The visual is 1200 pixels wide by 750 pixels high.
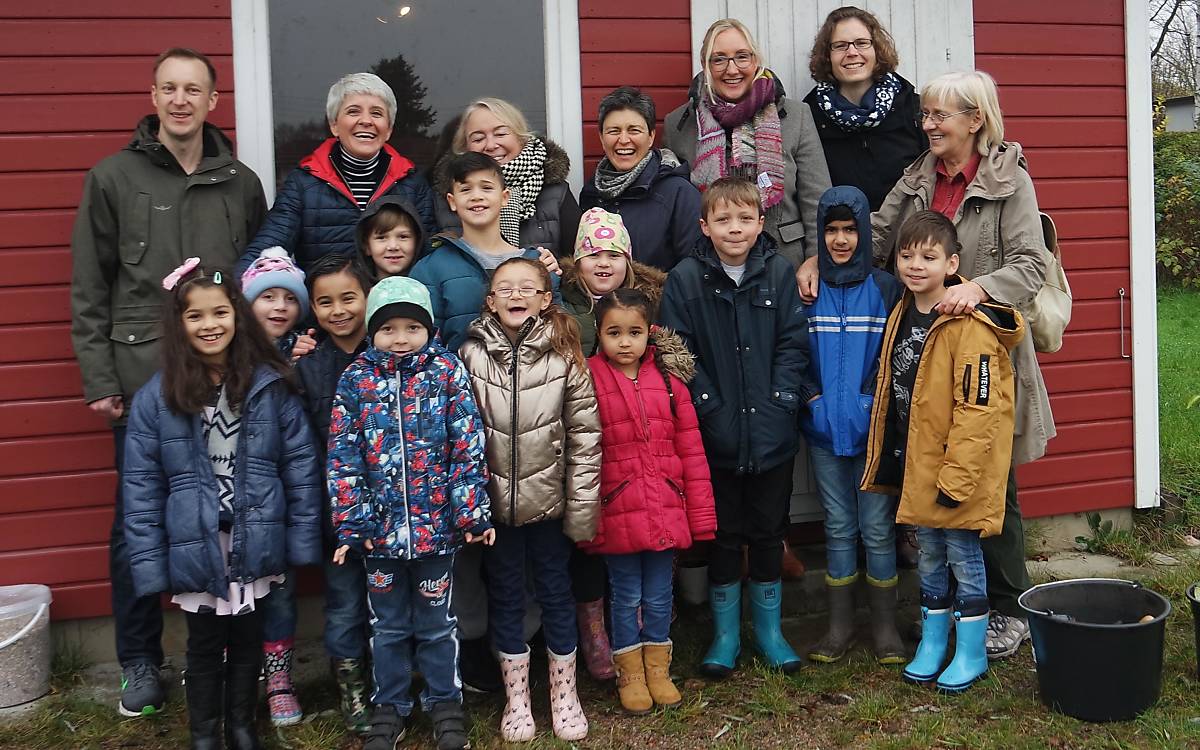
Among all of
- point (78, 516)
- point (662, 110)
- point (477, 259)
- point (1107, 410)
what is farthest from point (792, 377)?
point (78, 516)

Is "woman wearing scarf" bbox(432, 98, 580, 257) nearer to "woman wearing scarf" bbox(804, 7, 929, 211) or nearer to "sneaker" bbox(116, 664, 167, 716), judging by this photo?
"woman wearing scarf" bbox(804, 7, 929, 211)

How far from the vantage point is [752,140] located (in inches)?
167

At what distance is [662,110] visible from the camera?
4668mm

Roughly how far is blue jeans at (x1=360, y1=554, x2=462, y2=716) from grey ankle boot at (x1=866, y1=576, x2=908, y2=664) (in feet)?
5.41

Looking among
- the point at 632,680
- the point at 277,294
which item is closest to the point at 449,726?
the point at 632,680

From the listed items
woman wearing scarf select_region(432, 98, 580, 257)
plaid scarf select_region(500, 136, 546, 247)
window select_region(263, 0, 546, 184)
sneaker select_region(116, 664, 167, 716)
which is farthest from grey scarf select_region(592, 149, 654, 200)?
sneaker select_region(116, 664, 167, 716)

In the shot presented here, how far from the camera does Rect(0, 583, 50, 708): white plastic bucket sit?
3734mm

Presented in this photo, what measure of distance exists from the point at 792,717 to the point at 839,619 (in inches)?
23.0

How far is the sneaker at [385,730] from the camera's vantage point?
10.9 ft

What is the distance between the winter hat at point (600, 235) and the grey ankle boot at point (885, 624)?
1.63 m

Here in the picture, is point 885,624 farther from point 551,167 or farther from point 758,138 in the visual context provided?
point 551,167

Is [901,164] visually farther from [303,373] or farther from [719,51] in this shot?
[303,373]

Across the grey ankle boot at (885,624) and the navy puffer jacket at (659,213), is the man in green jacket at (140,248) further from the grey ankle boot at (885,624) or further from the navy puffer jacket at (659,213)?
the grey ankle boot at (885,624)

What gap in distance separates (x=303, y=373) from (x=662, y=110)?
213 centimetres
